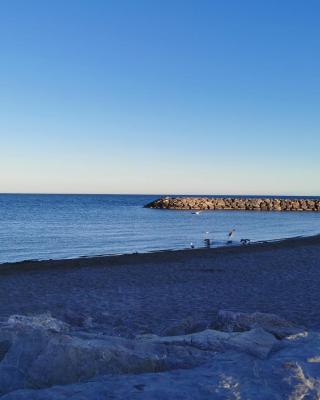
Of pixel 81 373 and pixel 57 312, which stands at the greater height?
pixel 81 373

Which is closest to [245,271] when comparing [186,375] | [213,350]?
[213,350]

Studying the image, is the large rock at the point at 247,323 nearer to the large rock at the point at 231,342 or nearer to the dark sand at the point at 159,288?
the large rock at the point at 231,342

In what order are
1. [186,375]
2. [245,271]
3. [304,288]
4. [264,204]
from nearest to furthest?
[186,375] → [304,288] → [245,271] → [264,204]

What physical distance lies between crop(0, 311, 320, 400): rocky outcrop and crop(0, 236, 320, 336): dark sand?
3321 millimetres

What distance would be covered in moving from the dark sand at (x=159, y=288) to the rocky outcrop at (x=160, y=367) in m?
3.32

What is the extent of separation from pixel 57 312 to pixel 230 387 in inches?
327

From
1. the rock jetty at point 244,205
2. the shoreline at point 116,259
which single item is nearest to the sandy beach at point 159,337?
the shoreline at point 116,259

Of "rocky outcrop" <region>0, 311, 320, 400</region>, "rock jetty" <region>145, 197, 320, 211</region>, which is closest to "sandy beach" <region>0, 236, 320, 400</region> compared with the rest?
"rocky outcrop" <region>0, 311, 320, 400</region>

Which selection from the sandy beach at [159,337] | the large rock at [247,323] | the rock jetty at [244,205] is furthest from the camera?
the rock jetty at [244,205]

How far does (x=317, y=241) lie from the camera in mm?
30266

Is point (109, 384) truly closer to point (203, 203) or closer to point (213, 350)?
point (213, 350)

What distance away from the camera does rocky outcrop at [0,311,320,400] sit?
2.86 metres

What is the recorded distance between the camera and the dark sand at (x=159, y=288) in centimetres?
1016

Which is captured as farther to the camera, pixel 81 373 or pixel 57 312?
pixel 57 312
